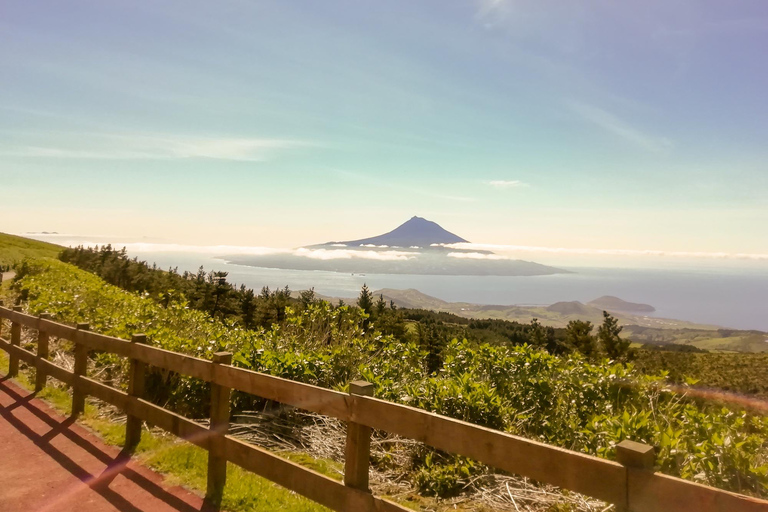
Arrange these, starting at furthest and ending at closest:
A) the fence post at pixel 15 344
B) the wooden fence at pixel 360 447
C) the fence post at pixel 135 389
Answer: the fence post at pixel 15 344, the fence post at pixel 135 389, the wooden fence at pixel 360 447

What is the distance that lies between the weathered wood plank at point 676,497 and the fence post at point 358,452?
180cm

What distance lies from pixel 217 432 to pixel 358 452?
1759 millimetres

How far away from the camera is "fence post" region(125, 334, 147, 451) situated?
5.72 meters

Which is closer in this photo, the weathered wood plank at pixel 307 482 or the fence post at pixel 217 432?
the weathered wood plank at pixel 307 482

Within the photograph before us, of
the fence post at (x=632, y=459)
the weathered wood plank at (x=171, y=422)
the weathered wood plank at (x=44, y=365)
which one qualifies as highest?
the fence post at (x=632, y=459)

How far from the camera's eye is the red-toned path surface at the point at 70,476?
4.51 meters

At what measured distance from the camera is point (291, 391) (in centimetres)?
→ 407

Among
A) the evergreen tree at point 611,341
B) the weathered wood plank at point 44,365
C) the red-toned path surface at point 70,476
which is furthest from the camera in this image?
the evergreen tree at point 611,341

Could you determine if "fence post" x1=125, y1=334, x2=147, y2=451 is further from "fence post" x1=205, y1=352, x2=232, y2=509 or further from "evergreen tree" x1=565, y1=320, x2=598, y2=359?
"evergreen tree" x1=565, y1=320, x2=598, y2=359

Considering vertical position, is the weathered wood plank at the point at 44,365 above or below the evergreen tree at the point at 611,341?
above

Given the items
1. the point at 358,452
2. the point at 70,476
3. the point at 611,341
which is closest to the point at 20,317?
the point at 70,476

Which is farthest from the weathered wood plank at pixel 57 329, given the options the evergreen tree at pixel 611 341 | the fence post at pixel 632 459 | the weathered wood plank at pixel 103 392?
the evergreen tree at pixel 611 341

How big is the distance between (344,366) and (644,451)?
5.56 m

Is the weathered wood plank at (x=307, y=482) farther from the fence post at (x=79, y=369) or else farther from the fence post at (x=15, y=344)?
the fence post at (x=15, y=344)
